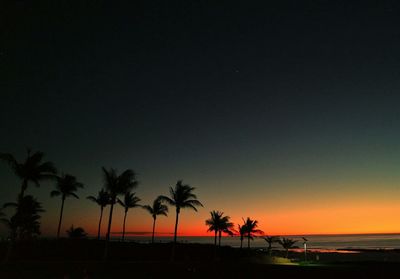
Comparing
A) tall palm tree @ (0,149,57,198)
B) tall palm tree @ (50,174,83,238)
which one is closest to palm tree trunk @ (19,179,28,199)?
tall palm tree @ (0,149,57,198)

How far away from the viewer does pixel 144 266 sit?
3459cm

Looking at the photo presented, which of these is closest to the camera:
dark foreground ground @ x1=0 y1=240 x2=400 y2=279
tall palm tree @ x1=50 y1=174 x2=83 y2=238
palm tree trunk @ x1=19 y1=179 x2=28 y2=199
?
dark foreground ground @ x1=0 y1=240 x2=400 y2=279

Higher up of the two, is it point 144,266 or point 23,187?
point 23,187

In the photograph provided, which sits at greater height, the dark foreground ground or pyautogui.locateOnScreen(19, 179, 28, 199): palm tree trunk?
pyautogui.locateOnScreen(19, 179, 28, 199): palm tree trunk

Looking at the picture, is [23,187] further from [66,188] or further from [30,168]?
[66,188]

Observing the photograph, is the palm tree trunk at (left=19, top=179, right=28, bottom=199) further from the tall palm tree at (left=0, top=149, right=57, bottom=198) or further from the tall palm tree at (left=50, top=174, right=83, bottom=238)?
the tall palm tree at (left=50, top=174, right=83, bottom=238)

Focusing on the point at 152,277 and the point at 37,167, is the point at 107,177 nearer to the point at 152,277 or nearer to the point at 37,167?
the point at 37,167

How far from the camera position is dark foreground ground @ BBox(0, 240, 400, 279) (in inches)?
1094

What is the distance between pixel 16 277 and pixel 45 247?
88.6 feet

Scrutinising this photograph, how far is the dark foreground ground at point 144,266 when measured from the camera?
27797 millimetres

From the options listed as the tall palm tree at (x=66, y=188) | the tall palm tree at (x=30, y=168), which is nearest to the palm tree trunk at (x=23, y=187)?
the tall palm tree at (x=30, y=168)

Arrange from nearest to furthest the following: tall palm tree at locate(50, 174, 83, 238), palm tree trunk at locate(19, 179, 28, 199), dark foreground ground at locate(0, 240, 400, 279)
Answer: dark foreground ground at locate(0, 240, 400, 279) < palm tree trunk at locate(19, 179, 28, 199) < tall palm tree at locate(50, 174, 83, 238)

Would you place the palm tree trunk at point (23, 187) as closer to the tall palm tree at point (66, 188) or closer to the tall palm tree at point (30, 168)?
the tall palm tree at point (30, 168)

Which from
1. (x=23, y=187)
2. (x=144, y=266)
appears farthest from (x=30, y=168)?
(x=144, y=266)
